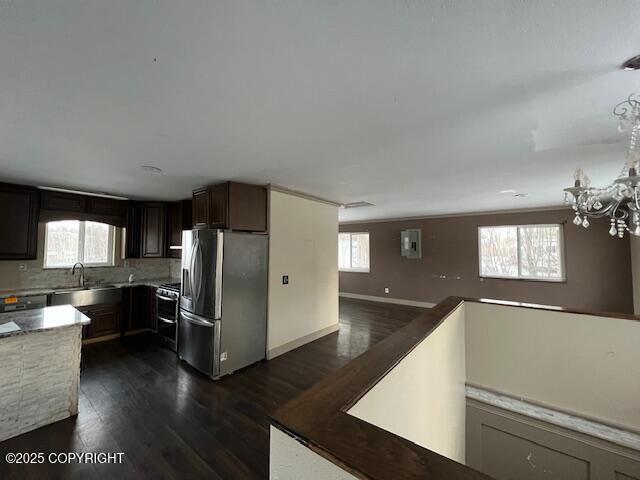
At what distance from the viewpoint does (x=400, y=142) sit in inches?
81.9

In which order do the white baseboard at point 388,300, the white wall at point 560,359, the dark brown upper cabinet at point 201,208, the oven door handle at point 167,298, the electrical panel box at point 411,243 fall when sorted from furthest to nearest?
1. the electrical panel box at point 411,243
2. the white baseboard at point 388,300
3. the oven door handle at point 167,298
4. the dark brown upper cabinet at point 201,208
5. the white wall at point 560,359

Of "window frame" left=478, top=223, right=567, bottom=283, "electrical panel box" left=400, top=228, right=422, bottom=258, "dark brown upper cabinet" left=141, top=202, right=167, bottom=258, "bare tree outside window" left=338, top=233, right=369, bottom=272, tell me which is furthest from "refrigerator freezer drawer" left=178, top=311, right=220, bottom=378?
"window frame" left=478, top=223, right=567, bottom=283

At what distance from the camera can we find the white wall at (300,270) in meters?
3.58

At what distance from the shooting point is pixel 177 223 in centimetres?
455

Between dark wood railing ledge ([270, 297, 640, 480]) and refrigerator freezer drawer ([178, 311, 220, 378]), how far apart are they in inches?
93.8

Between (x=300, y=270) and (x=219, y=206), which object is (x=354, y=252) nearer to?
(x=300, y=270)

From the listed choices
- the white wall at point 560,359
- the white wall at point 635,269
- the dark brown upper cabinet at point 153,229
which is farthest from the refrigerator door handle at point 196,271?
the white wall at point 635,269

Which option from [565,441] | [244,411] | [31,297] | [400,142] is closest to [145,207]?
[31,297]

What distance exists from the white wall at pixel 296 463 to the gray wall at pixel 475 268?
628 centimetres

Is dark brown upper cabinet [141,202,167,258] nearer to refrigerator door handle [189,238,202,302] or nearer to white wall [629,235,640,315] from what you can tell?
refrigerator door handle [189,238,202,302]

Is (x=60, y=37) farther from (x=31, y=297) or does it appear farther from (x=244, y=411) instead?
(x=31, y=297)

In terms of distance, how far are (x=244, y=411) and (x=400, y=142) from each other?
9.18 ft

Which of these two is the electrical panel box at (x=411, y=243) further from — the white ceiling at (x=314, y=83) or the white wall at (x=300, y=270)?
the white ceiling at (x=314, y=83)

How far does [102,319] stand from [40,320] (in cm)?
193
